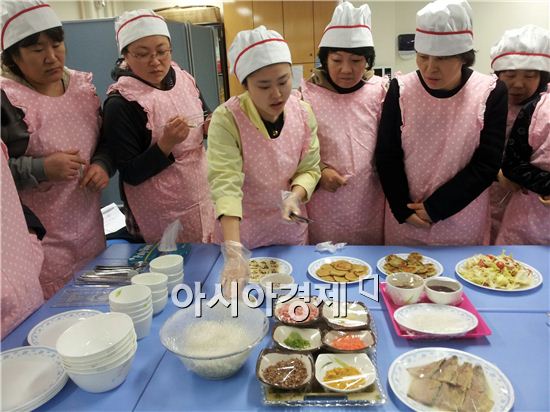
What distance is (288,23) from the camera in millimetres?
5348

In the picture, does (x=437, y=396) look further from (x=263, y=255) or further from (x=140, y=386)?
(x=263, y=255)

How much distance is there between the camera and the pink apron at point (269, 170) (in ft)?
5.86

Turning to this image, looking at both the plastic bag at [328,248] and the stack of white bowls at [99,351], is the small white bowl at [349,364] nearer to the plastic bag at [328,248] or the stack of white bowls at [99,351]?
the stack of white bowls at [99,351]

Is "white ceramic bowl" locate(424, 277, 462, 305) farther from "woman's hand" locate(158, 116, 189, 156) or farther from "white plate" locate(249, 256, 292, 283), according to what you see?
"woman's hand" locate(158, 116, 189, 156)

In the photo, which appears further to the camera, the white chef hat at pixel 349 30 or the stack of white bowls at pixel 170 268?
the white chef hat at pixel 349 30

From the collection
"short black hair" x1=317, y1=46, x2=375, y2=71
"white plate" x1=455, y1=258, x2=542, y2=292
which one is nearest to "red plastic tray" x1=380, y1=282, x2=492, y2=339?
"white plate" x1=455, y1=258, x2=542, y2=292

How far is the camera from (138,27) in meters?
1.89

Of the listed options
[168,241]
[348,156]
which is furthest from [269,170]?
[168,241]

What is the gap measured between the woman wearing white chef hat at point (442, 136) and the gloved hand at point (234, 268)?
81 centimetres

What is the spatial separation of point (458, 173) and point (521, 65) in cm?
68

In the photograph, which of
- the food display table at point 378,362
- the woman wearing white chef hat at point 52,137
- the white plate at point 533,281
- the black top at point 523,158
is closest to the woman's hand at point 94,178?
the woman wearing white chef hat at point 52,137

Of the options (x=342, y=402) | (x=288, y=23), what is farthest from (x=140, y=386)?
(x=288, y=23)

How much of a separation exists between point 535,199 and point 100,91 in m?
3.15

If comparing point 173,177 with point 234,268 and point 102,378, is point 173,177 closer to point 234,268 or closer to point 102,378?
point 234,268
